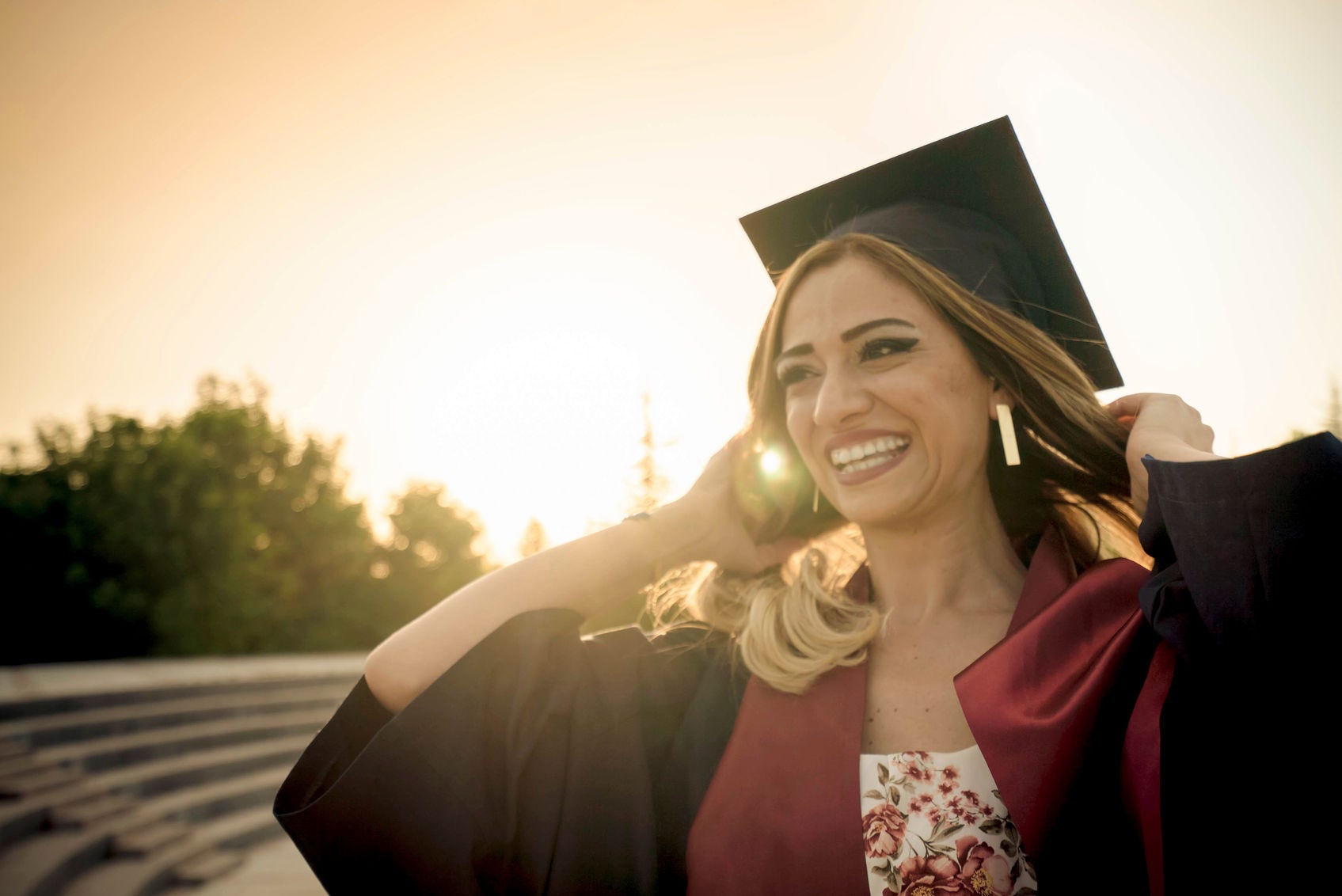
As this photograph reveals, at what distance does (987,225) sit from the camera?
83.4 inches

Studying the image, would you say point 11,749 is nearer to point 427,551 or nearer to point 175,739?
point 175,739

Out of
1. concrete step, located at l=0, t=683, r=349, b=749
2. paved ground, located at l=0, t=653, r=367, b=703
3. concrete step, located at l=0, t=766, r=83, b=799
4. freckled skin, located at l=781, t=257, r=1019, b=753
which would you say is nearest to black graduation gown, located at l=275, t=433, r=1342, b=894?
freckled skin, located at l=781, t=257, r=1019, b=753

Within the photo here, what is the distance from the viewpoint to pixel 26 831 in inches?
227

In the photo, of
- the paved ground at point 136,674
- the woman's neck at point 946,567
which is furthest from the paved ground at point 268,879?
the woman's neck at point 946,567

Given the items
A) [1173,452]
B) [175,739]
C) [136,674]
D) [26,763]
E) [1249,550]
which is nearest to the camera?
[1249,550]

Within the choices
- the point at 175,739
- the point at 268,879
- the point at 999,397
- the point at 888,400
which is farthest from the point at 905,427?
the point at 175,739

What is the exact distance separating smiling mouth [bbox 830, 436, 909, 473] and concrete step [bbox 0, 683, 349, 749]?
6976 mm

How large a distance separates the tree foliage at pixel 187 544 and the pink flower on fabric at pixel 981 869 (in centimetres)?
3046

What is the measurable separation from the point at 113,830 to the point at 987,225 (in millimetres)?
7879

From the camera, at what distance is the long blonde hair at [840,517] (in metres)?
1.93

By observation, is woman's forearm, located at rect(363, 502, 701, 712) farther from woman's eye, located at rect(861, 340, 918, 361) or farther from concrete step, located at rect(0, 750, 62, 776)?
concrete step, located at rect(0, 750, 62, 776)

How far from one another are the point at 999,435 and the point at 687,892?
144 cm

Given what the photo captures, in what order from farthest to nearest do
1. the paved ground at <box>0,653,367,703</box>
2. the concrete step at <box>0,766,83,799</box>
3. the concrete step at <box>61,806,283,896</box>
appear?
the paved ground at <box>0,653,367,703</box> → the concrete step at <box>0,766,83,799</box> → the concrete step at <box>61,806,283,896</box>

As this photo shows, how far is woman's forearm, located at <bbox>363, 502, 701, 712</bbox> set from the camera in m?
1.71
